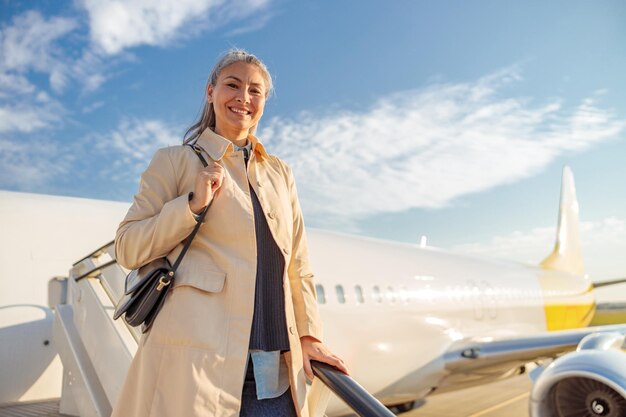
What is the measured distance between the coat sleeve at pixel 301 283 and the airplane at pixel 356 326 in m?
0.16

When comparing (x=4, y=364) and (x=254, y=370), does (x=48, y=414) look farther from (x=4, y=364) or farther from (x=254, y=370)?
(x=254, y=370)

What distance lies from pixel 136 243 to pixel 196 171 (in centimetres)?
24

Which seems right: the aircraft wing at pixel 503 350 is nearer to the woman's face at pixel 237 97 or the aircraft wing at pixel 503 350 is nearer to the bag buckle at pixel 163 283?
the woman's face at pixel 237 97

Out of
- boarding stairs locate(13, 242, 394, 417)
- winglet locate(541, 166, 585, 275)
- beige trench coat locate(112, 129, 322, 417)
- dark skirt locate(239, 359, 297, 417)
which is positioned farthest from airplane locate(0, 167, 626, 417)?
winglet locate(541, 166, 585, 275)

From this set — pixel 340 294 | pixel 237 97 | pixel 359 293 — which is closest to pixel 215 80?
pixel 237 97

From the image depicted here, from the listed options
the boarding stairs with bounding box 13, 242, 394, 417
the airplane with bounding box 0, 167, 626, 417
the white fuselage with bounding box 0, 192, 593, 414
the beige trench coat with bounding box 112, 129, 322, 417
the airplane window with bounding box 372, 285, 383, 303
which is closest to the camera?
the beige trench coat with bounding box 112, 129, 322, 417

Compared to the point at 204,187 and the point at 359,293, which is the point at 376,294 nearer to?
the point at 359,293

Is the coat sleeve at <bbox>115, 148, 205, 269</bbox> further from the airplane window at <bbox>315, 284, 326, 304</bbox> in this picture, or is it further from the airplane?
the airplane window at <bbox>315, 284, 326, 304</bbox>

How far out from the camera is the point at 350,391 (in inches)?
45.7

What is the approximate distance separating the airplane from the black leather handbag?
462 millimetres

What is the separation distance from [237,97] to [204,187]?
0.32 meters

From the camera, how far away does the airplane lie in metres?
3.12

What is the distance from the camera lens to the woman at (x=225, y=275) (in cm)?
110

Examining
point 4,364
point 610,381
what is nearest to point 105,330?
point 4,364
